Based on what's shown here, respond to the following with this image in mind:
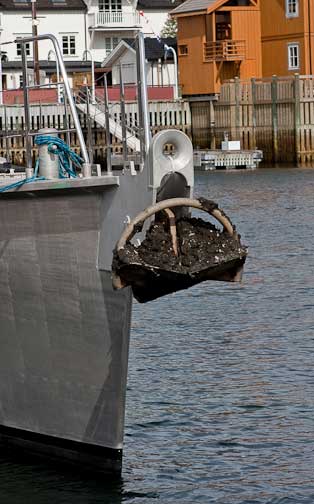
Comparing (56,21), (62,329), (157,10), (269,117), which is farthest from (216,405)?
(157,10)

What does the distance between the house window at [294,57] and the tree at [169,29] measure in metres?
20.0

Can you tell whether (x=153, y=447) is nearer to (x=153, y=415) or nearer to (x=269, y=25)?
(x=153, y=415)

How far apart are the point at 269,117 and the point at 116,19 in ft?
85.6

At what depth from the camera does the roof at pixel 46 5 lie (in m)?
94.8

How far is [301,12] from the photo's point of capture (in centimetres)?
7631

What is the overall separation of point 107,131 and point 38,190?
85 centimetres

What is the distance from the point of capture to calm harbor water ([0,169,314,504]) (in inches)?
525

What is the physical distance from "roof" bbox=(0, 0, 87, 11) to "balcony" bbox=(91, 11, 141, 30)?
1306 mm

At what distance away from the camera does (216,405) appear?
16.5m

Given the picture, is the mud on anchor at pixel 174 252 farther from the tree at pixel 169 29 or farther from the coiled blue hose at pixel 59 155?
the tree at pixel 169 29

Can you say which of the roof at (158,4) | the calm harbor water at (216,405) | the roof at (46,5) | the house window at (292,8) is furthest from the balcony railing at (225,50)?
the calm harbor water at (216,405)

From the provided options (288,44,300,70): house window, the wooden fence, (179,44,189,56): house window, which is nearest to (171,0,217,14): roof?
(179,44,189,56): house window

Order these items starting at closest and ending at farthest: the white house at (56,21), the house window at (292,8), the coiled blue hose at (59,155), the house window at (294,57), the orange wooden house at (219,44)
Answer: the coiled blue hose at (59,155), the house window at (294,57), the house window at (292,8), the orange wooden house at (219,44), the white house at (56,21)

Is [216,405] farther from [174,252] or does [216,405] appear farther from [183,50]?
[183,50]
